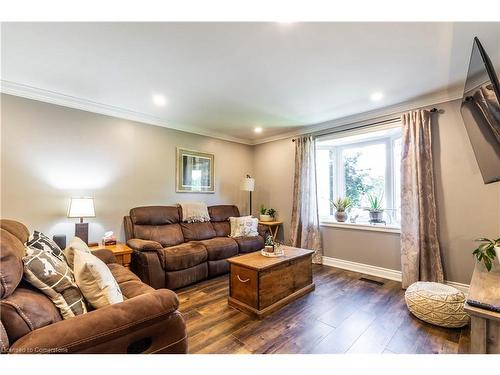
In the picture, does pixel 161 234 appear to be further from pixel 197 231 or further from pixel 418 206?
pixel 418 206

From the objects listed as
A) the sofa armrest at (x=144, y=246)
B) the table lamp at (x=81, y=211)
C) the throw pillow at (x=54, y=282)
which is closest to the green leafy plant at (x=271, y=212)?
the sofa armrest at (x=144, y=246)

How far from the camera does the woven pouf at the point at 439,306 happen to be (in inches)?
77.5

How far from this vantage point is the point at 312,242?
3947 millimetres

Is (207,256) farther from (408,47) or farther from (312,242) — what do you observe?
(408,47)

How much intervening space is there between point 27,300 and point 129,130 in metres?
2.85

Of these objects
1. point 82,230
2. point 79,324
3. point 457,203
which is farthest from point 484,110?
point 82,230

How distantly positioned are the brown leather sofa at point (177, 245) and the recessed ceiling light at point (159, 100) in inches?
58.6

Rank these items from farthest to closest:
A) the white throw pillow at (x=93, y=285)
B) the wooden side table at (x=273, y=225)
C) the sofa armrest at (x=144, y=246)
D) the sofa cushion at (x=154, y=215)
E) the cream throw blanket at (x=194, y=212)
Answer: the wooden side table at (x=273, y=225) < the cream throw blanket at (x=194, y=212) < the sofa cushion at (x=154, y=215) < the sofa armrest at (x=144, y=246) < the white throw pillow at (x=93, y=285)

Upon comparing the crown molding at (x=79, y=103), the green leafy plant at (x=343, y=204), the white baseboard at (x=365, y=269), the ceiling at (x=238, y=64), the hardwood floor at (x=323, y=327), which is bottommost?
the hardwood floor at (x=323, y=327)

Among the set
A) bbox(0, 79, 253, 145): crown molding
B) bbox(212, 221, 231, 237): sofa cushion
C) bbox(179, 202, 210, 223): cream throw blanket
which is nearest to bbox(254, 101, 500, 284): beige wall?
bbox(212, 221, 231, 237): sofa cushion

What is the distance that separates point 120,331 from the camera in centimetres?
109

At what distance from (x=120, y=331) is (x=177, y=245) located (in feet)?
7.44

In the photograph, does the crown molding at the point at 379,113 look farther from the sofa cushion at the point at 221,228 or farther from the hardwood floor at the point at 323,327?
the hardwood floor at the point at 323,327

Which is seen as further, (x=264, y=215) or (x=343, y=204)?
(x=264, y=215)
